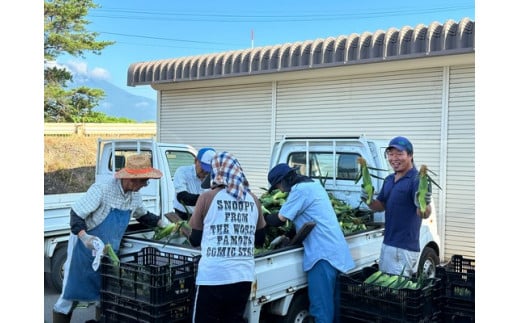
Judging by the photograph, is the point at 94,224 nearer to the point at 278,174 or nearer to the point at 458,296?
the point at 278,174

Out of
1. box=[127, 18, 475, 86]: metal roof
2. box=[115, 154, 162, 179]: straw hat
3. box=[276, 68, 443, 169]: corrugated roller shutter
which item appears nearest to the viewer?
box=[115, 154, 162, 179]: straw hat

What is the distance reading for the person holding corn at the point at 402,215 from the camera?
15.1ft

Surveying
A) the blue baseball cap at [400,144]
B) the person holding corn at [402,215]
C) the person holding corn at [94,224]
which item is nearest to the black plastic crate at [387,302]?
the person holding corn at [402,215]

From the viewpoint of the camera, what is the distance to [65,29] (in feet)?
88.8

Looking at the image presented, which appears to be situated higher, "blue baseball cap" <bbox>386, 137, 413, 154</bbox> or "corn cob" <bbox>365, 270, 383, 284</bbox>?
"blue baseball cap" <bbox>386, 137, 413, 154</bbox>

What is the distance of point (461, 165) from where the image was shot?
31.0 feet

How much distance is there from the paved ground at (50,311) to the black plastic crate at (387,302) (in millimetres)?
3367

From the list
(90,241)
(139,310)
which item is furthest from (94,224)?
(139,310)

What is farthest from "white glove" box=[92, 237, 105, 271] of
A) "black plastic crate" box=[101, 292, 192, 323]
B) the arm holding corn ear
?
the arm holding corn ear

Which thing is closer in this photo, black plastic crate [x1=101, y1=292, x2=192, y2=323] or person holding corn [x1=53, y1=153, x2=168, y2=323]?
black plastic crate [x1=101, y1=292, x2=192, y2=323]

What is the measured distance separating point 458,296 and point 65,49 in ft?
86.9

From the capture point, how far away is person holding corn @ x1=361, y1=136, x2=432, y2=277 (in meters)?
4.62

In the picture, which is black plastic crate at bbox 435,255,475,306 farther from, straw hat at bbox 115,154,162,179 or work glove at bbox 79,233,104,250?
work glove at bbox 79,233,104,250
